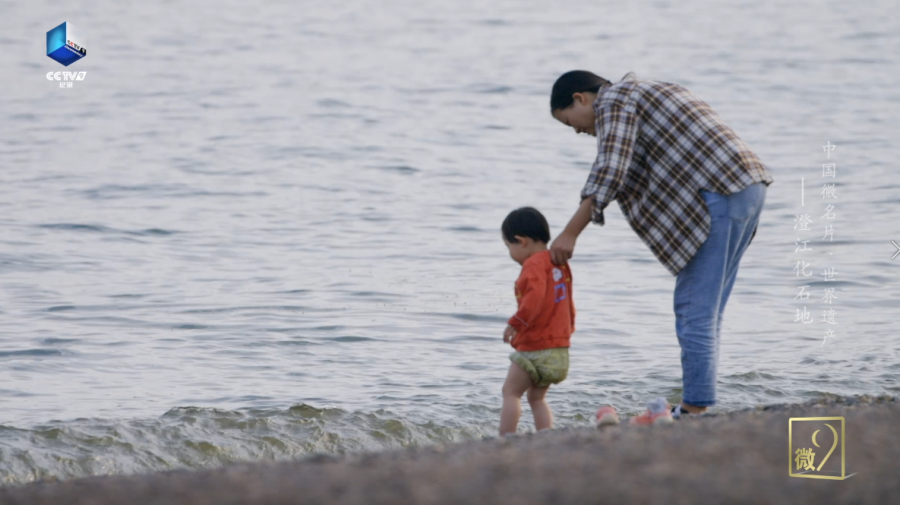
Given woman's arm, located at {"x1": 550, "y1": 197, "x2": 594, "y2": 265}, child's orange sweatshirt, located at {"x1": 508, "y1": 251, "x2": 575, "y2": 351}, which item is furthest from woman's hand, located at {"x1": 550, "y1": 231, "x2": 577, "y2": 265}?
child's orange sweatshirt, located at {"x1": 508, "y1": 251, "x2": 575, "y2": 351}

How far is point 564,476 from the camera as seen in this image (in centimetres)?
301

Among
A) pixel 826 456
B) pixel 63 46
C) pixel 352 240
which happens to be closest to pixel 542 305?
pixel 826 456

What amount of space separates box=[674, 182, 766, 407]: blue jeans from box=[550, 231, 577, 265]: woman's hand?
503mm

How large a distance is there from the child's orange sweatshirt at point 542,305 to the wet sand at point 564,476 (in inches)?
24.1

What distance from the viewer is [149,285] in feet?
29.2

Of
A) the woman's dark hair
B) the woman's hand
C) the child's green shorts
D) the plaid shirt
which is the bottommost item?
the child's green shorts

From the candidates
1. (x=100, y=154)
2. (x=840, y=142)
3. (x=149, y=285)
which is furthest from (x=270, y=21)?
(x=149, y=285)

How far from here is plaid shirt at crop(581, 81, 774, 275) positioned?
421cm

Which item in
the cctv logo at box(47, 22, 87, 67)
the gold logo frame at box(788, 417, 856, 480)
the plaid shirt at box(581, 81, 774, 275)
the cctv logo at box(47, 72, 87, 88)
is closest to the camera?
the gold logo frame at box(788, 417, 856, 480)

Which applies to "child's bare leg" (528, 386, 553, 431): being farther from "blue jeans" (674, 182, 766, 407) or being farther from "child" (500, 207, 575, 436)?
"blue jeans" (674, 182, 766, 407)

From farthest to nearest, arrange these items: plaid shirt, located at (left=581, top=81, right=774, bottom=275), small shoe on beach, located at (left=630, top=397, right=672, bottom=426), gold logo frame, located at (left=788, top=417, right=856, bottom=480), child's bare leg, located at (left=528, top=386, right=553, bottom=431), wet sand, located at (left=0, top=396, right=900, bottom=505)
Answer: child's bare leg, located at (left=528, top=386, right=553, bottom=431) < small shoe on beach, located at (left=630, top=397, right=672, bottom=426) < plaid shirt, located at (left=581, top=81, right=774, bottom=275) < gold logo frame, located at (left=788, top=417, right=856, bottom=480) < wet sand, located at (left=0, top=396, right=900, bottom=505)

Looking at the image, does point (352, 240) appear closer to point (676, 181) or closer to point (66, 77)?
point (676, 181)

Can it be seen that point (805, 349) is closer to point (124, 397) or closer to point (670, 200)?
point (670, 200)

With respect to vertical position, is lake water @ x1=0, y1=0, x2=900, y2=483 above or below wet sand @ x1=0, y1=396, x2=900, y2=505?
above
